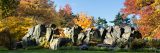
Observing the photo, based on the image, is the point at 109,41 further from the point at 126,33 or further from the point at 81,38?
the point at 81,38

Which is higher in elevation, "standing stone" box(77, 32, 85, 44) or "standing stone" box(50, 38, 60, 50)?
"standing stone" box(77, 32, 85, 44)

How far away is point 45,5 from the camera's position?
4941cm

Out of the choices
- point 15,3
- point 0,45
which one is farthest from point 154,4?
point 15,3

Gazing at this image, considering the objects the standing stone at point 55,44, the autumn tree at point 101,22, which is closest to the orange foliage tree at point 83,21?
the autumn tree at point 101,22

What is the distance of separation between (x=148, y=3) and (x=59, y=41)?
7901 millimetres

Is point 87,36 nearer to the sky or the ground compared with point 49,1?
nearer to the ground

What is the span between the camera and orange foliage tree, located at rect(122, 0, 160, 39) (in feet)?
89.4

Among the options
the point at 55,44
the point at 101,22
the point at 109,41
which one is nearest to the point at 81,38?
the point at 109,41

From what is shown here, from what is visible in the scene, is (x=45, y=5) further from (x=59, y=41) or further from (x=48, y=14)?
(x=59, y=41)

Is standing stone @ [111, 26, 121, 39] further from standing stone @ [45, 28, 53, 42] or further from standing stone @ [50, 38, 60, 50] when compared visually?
standing stone @ [50, 38, 60, 50]

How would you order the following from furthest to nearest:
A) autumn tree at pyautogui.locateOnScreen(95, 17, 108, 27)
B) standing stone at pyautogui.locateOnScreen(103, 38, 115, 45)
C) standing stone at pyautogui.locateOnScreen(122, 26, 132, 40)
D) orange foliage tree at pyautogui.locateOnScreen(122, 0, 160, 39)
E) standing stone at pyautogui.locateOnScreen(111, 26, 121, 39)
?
autumn tree at pyautogui.locateOnScreen(95, 17, 108, 27) < standing stone at pyautogui.locateOnScreen(111, 26, 121, 39) < standing stone at pyautogui.locateOnScreen(122, 26, 132, 40) < standing stone at pyautogui.locateOnScreen(103, 38, 115, 45) < orange foliage tree at pyautogui.locateOnScreen(122, 0, 160, 39)

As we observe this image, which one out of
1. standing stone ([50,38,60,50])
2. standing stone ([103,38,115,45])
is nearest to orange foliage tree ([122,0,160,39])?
standing stone ([103,38,115,45])

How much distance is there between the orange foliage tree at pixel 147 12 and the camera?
89.4 ft

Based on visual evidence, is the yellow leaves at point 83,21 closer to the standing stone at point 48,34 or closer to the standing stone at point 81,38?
the standing stone at point 81,38
